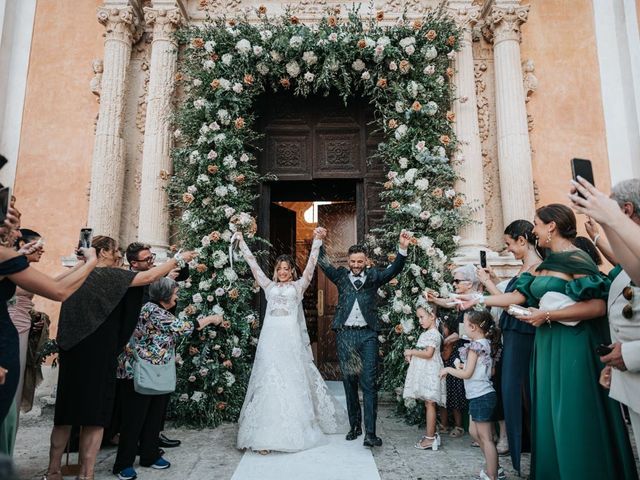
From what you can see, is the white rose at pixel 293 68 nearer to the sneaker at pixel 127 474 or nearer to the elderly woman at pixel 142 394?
the elderly woman at pixel 142 394

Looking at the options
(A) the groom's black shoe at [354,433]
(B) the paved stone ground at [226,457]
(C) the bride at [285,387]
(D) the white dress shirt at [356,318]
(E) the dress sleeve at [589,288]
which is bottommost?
(B) the paved stone ground at [226,457]

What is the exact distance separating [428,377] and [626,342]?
2553 mm

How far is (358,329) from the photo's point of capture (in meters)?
4.84

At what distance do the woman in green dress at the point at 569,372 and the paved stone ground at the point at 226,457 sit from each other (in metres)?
1.05

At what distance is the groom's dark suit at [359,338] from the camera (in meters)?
4.71

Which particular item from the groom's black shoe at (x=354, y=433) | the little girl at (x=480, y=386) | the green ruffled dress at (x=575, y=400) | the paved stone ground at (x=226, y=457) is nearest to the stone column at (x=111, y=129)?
the paved stone ground at (x=226, y=457)

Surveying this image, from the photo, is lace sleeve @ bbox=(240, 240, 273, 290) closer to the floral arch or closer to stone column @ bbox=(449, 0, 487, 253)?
the floral arch

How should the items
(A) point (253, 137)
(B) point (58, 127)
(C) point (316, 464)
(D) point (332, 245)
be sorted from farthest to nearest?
(D) point (332, 245), (B) point (58, 127), (A) point (253, 137), (C) point (316, 464)

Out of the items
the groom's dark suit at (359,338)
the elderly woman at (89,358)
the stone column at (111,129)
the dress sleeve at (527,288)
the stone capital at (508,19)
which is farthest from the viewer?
the stone capital at (508,19)

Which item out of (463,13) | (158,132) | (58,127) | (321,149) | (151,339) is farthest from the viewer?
(321,149)

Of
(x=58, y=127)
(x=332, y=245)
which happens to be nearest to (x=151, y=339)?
(x=58, y=127)

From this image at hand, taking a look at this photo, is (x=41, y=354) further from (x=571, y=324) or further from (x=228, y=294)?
(x=571, y=324)

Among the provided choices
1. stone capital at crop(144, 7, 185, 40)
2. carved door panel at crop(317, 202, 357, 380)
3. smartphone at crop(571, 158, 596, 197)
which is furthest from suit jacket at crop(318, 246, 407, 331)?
stone capital at crop(144, 7, 185, 40)

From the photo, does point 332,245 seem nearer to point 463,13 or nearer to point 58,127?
point 463,13
